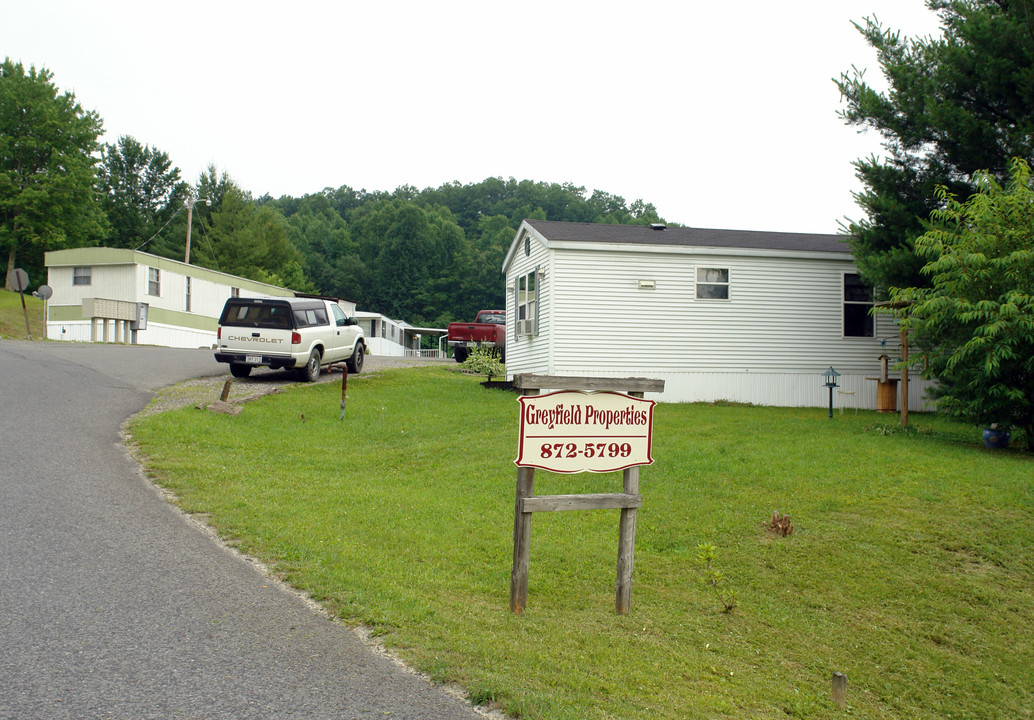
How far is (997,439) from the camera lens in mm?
11945

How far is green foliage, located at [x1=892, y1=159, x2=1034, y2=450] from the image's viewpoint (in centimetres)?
1123

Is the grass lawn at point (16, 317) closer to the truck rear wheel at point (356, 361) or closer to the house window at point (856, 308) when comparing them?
the truck rear wheel at point (356, 361)

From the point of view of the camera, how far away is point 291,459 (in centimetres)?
1060

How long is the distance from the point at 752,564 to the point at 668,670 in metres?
2.36

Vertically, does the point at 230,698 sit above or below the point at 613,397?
below

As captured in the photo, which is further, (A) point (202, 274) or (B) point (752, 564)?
(A) point (202, 274)

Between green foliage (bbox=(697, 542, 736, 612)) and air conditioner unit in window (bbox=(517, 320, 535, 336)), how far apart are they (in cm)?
1304

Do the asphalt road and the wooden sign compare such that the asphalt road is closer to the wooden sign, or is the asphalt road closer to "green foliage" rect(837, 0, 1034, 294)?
the wooden sign

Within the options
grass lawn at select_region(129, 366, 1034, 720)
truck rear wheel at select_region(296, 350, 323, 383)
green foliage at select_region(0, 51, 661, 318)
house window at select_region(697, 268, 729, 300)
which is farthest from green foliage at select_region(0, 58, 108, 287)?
grass lawn at select_region(129, 366, 1034, 720)

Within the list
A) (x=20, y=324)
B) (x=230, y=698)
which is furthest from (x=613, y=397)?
(x=20, y=324)

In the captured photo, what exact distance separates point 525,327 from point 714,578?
1434cm

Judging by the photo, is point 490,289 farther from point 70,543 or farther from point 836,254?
point 70,543

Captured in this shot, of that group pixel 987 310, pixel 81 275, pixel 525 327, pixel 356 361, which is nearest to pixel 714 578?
pixel 987 310

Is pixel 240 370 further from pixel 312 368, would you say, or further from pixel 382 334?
pixel 382 334
